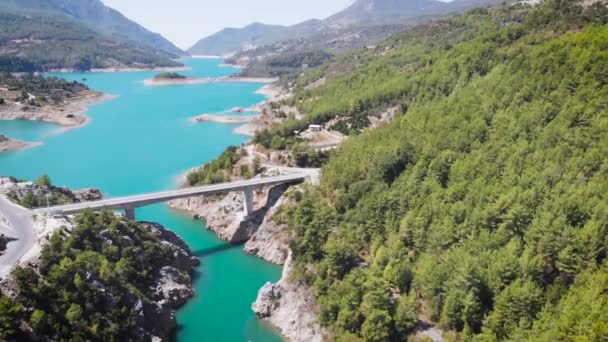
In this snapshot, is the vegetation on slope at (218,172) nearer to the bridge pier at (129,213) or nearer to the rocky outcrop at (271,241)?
the rocky outcrop at (271,241)

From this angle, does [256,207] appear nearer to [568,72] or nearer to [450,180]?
[450,180]

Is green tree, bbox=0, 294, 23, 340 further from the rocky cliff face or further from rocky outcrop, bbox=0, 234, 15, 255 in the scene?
the rocky cliff face

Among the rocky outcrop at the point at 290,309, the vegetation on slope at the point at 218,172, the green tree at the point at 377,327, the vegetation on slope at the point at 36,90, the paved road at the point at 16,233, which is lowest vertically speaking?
the rocky outcrop at the point at 290,309

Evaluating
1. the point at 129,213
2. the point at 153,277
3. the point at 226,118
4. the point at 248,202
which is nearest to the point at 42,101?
the point at 226,118

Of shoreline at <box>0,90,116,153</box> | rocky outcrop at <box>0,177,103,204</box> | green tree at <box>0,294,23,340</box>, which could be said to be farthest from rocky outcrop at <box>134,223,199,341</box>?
shoreline at <box>0,90,116,153</box>

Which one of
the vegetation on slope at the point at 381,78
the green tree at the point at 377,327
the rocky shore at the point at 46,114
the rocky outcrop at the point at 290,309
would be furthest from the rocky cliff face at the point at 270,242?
the rocky shore at the point at 46,114

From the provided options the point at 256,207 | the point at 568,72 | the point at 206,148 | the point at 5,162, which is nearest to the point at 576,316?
the point at 568,72
